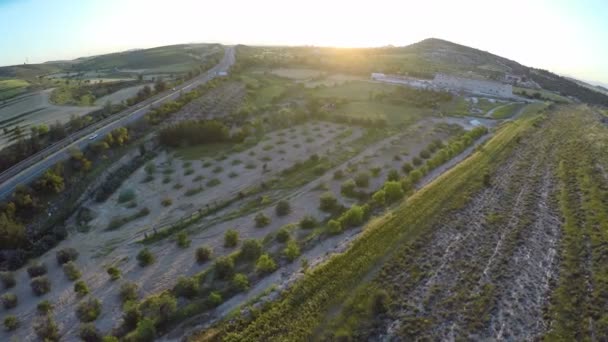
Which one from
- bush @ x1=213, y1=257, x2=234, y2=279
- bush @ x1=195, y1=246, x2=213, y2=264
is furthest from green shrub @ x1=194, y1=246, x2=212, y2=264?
bush @ x1=213, y1=257, x2=234, y2=279

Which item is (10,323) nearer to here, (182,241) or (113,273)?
(113,273)

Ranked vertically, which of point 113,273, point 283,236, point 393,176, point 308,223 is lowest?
point 113,273

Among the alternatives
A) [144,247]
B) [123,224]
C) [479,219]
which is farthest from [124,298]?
[479,219]

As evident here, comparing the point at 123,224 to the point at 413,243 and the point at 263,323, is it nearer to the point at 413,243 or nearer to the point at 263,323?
the point at 263,323

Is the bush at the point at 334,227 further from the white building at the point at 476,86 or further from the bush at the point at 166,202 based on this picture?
the white building at the point at 476,86

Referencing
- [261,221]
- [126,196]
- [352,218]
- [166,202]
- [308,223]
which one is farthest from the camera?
[126,196]

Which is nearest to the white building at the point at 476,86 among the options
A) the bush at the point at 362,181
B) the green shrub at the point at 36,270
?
the bush at the point at 362,181

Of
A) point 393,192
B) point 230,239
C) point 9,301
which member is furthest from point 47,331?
point 393,192
